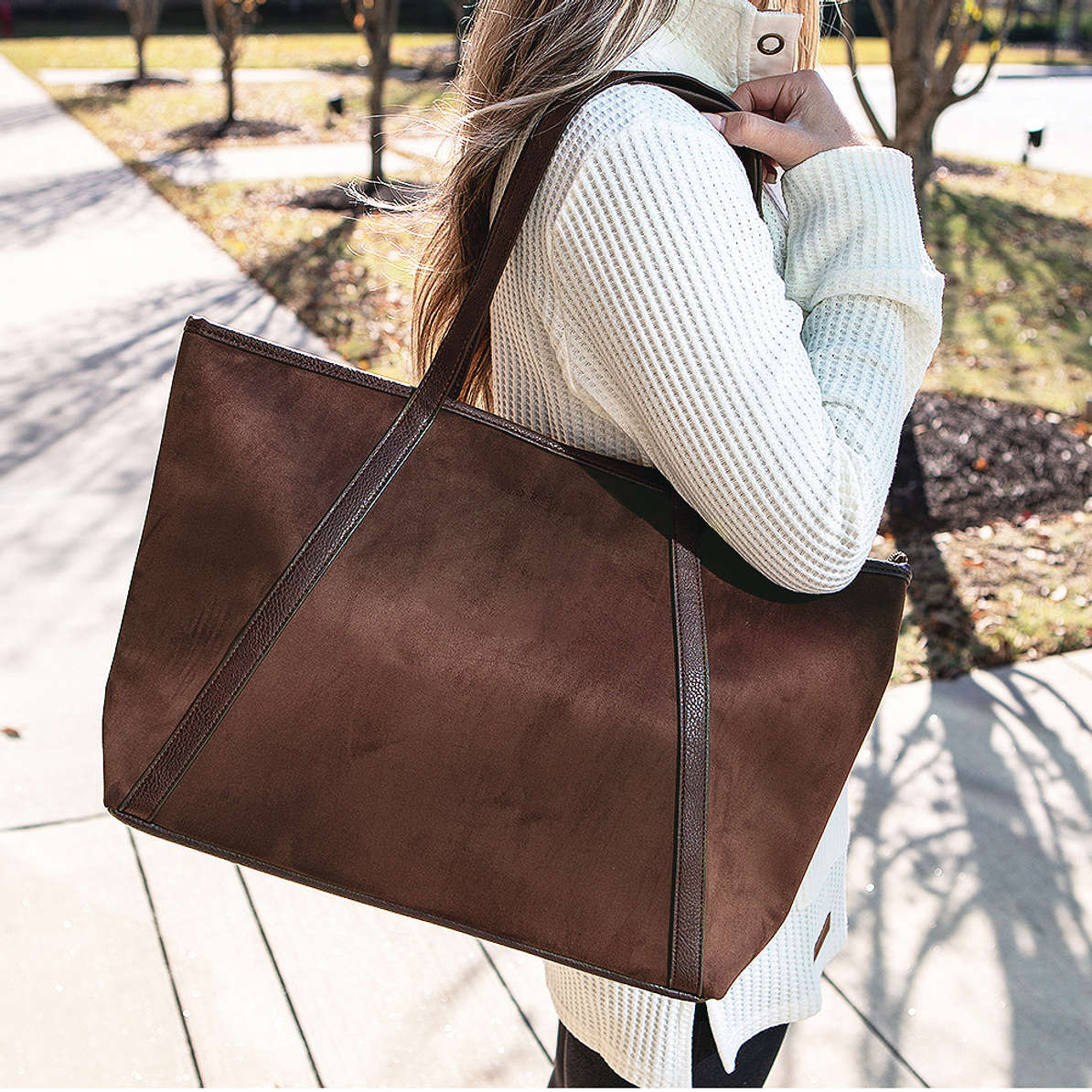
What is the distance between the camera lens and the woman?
1.03m

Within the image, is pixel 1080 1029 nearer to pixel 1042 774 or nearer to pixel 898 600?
pixel 1042 774

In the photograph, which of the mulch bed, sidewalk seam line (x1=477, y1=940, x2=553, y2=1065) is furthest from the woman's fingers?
the mulch bed

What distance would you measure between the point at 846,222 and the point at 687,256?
0.26 meters

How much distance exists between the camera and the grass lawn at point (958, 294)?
4133 millimetres

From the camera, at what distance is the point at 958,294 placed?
27.3 ft

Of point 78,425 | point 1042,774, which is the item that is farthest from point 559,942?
point 78,425

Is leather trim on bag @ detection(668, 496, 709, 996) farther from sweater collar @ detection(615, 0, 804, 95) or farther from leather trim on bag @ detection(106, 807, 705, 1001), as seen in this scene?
sweater collar @ detection(615, 0, 804, 95)

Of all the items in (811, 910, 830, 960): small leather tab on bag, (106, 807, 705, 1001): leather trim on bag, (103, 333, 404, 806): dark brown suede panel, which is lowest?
(811, 910, 830, 960): small leather tab on bag

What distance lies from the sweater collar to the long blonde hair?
24 millimetres

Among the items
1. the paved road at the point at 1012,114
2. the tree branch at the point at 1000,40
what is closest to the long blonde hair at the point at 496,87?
the tree branch at the point at 1000,40

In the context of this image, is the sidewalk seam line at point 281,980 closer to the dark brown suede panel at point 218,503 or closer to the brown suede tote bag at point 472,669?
the brown suede tote bag at point 472,669

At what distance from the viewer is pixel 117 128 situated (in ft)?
42.4

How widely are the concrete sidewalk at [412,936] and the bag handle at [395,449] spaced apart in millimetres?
1520

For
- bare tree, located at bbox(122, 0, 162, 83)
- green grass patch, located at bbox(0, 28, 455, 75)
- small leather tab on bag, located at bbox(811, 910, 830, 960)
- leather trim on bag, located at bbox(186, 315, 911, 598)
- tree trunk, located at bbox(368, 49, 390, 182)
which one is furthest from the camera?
green grass patch, located at bbox(0, 28, 455, 75)
